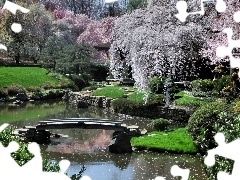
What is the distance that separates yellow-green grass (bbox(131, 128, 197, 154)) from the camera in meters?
11.3

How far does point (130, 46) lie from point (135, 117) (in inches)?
129

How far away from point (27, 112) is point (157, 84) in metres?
6.37

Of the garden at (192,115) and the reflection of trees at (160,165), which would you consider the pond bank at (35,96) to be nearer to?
the garden at (192,115)

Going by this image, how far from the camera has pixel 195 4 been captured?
1557 cm

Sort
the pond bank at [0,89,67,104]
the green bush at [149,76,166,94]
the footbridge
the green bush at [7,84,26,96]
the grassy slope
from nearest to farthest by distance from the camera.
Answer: the footbridge → the green bush at [149,76,166,94] → the pond bank at [0,89,67,104] → the green bush at [7,84,26,96] → the grassy slope

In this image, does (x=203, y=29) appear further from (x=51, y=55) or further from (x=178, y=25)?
(x=51, y=55)

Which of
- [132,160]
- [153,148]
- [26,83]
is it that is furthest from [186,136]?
[26,83]

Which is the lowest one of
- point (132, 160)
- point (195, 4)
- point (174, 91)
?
point (132, 160)

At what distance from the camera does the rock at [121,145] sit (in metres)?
11.4

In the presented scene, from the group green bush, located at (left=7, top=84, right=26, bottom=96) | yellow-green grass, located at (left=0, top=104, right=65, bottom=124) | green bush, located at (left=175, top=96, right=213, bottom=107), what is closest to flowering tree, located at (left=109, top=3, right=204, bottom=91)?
green bush, located at (left=175, top=96, right=213, bottom=107)

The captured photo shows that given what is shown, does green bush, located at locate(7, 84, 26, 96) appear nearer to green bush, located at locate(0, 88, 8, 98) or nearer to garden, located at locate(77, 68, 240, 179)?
green bush, located at locate(0, 88, 8, 98)

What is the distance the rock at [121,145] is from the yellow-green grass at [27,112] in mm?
6828

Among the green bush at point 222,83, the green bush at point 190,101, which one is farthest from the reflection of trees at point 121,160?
the green bush at point 222,83

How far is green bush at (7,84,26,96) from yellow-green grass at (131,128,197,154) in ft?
44.7
